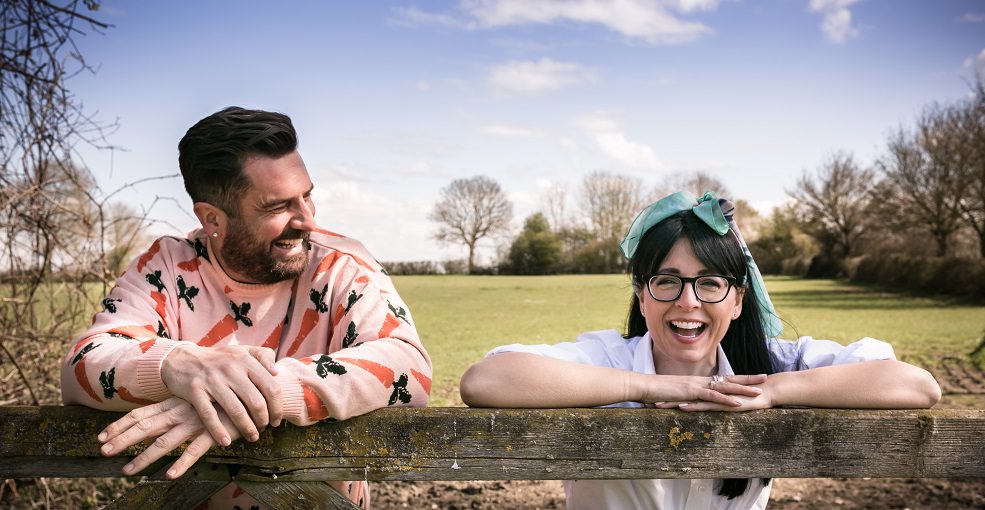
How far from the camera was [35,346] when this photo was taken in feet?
17.8

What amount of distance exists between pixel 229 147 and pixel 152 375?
0.89m

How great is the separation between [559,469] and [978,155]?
35.6 m

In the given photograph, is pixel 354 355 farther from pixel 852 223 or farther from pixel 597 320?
pixel 852 223

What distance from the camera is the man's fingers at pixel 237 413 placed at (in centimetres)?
173

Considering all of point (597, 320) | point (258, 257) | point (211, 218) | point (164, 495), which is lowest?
point (597, 320)

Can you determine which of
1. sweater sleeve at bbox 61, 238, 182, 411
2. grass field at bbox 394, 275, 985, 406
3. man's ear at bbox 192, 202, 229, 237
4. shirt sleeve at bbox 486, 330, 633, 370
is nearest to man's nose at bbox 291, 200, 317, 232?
man's ear at bbox 192, 202, 229, 237

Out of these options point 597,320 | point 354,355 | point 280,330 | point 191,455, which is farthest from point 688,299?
point 597,320

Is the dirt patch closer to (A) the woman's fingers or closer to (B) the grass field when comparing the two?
(B) the grass field

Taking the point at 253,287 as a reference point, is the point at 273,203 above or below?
above

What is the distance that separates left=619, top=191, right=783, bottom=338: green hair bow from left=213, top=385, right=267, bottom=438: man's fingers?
1.40 metres

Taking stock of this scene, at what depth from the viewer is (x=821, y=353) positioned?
2414mm

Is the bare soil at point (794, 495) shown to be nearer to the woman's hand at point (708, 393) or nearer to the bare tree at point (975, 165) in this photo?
the woman's hand at point (708, 393)

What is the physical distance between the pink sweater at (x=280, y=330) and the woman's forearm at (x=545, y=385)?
0.89ft

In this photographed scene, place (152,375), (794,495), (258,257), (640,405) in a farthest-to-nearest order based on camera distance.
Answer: (794,495)
(258,257)
(640,405)
(152,375)
